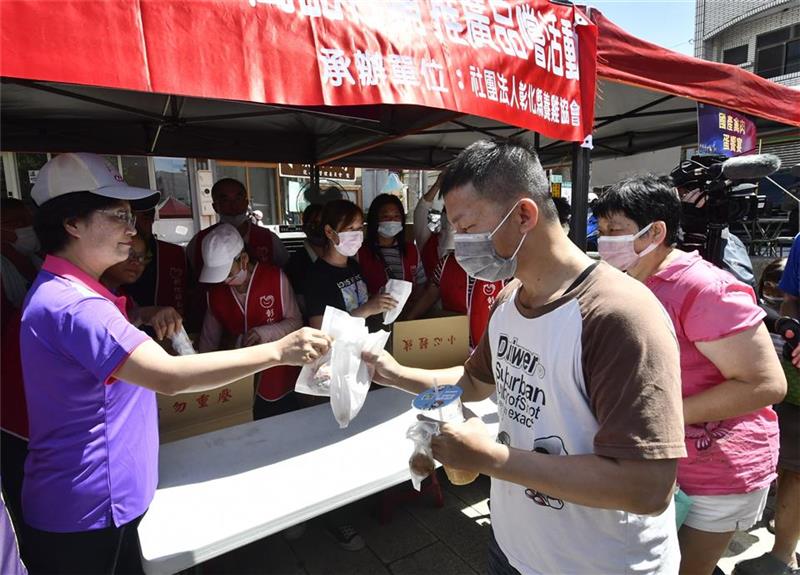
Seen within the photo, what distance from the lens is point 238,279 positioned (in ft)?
8.09

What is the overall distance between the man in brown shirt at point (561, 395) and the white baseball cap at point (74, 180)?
1.08 metres

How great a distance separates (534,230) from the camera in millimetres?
1090

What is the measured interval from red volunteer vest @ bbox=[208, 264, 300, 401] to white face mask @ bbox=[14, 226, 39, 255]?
90 cm

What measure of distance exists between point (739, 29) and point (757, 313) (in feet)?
80.3

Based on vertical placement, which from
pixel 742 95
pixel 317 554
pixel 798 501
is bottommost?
pixel 317 554

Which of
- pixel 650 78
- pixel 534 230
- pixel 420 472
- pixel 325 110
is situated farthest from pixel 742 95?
pixel 420 472

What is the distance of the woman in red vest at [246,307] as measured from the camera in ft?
7.82

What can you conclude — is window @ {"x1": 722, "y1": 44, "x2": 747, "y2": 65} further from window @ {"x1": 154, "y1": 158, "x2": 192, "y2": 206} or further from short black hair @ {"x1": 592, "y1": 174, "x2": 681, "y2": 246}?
short black hair @ {"x1": 592, "y1": 174, "x2": 681, "y2": 246}

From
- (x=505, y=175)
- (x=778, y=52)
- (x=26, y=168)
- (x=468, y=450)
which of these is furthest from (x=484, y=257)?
(x=778, y=52)

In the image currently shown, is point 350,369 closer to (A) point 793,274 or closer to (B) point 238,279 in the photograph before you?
(B) point 238,279

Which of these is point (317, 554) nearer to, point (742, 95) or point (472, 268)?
point (472, 268)

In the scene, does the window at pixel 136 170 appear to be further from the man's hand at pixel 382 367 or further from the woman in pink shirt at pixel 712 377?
the woman in pink shirt at pixel 712 377

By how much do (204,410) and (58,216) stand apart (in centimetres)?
112

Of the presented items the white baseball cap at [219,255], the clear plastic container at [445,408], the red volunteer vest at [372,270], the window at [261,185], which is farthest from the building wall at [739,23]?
the clear plastic container at [445,408]
